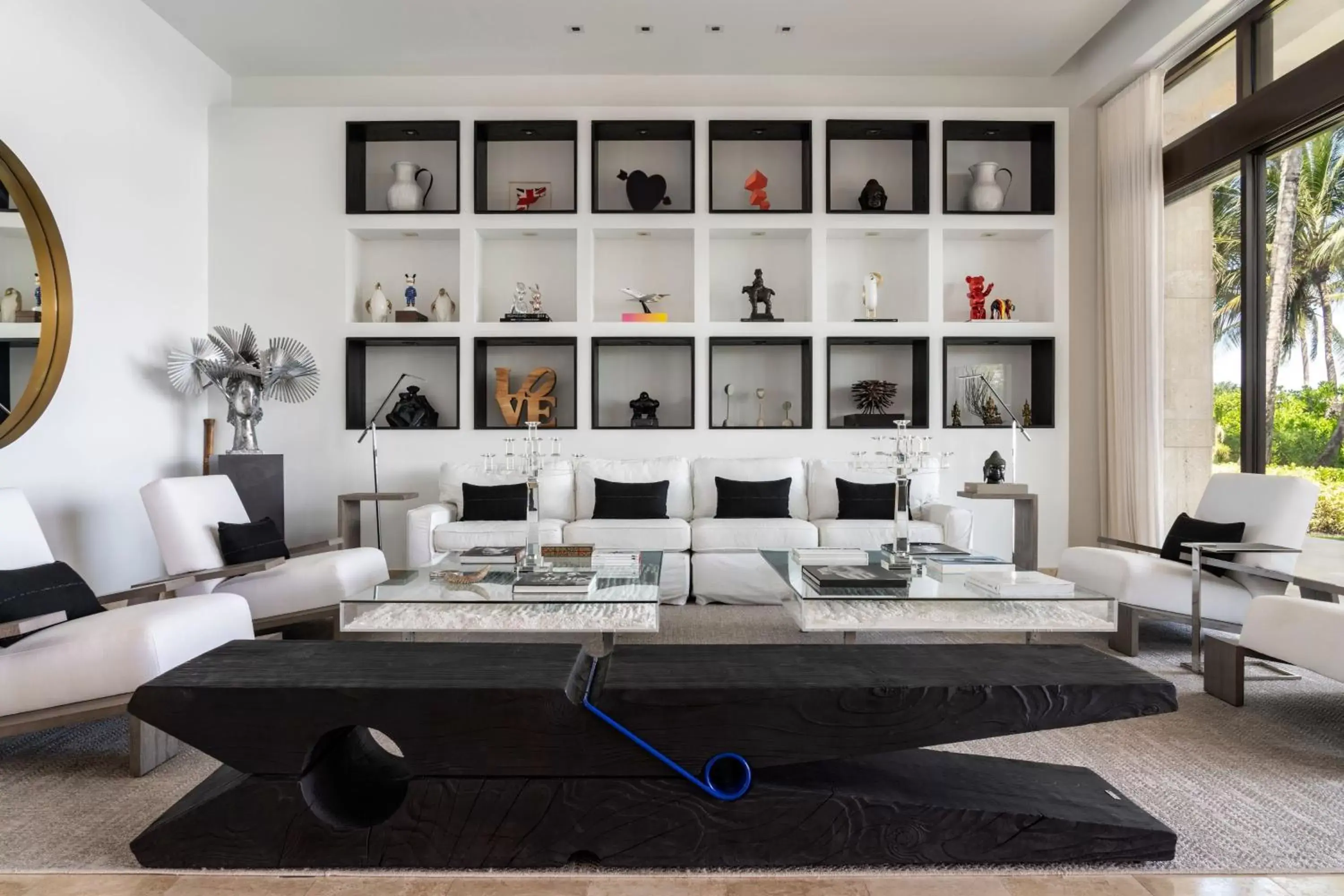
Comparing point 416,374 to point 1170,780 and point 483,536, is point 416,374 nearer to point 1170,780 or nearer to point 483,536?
point 483,536

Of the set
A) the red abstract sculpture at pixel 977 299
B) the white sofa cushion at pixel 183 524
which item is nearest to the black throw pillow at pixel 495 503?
the white sofa cushion at pixel 183 524

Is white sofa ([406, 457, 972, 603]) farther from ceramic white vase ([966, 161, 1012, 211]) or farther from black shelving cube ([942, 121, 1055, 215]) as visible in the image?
black shelving cube ([942, 121, 1055, 215])

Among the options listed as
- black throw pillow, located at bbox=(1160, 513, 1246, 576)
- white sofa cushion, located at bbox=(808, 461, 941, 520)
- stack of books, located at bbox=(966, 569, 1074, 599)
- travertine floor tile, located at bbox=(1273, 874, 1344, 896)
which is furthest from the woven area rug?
white sofa cushion, located at bbox=(808, 461, 941, 520)

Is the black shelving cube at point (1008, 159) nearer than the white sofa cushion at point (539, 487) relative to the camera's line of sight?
No

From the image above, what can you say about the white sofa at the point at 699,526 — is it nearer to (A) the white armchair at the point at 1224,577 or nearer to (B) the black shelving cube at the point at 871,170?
(A) the white armchair at the point at 1224,577

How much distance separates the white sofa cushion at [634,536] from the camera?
15.2ft

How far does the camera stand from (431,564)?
3.58 meters

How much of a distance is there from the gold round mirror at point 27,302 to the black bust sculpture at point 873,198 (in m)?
4.82

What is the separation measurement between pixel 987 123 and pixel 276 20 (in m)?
4.77

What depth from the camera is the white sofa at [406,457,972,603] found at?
4.55 m

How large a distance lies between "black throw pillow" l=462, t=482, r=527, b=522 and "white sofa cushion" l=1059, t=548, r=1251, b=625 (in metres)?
3.19

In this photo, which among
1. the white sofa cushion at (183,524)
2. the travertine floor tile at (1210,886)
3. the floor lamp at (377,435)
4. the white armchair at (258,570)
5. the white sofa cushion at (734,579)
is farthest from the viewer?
the floor lamp at (377,435)

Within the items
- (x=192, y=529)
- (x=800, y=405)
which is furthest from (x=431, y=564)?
(x=800, y=405)

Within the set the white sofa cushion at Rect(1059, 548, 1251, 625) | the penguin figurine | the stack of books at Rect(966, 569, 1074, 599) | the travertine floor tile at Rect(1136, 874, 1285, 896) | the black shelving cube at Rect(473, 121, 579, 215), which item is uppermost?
the black shelving cube at Rect(473, 121, 579, 215)
